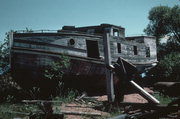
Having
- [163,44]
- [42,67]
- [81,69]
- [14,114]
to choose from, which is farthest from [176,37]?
[14,114]

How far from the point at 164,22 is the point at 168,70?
59.4 feet

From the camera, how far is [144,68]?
21094 mm

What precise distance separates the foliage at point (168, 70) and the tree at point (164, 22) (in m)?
15.0

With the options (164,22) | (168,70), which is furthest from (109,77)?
(164,22)

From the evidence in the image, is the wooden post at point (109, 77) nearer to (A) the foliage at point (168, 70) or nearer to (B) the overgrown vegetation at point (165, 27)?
(A) the foliage at point (168, 70)

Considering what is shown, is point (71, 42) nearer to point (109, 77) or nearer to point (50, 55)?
point (50, 55)

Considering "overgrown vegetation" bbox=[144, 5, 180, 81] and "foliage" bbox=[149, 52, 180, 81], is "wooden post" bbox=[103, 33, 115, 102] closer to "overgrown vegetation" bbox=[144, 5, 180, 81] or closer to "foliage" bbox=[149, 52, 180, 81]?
"foliage" bbox=[149, 52, 180, 81]

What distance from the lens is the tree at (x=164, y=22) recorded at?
Result: 1387 inches

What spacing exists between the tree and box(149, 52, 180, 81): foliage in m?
15.0

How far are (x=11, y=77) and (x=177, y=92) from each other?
1183 cm

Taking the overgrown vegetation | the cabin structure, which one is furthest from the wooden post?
the overgrown vegetation

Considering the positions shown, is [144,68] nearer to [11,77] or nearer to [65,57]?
[65,57]

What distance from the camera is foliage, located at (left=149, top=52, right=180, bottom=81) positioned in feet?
71.5

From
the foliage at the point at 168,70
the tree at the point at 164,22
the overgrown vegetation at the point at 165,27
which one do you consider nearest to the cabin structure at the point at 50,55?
the foliage at the point at 168,70
